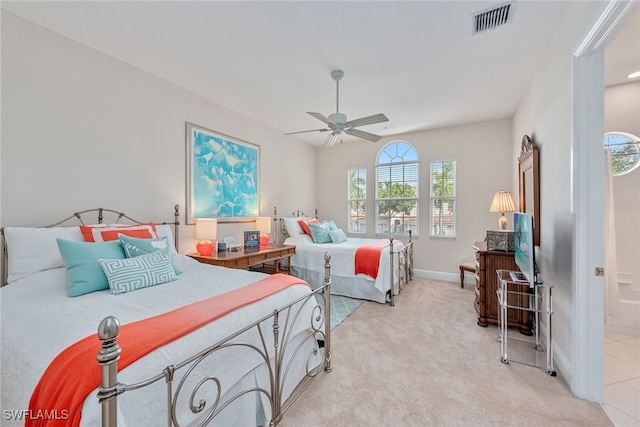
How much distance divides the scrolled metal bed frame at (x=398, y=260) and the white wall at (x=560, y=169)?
1594mm

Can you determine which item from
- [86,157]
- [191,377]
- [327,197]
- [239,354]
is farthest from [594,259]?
[327,197]

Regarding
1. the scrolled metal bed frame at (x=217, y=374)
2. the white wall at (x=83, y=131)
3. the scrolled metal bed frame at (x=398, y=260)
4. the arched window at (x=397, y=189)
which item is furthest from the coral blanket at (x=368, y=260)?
the white wall at (x=83, y=131)

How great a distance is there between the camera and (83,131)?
7.85ft

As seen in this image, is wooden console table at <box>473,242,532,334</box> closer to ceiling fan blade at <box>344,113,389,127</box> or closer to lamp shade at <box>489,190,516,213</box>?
lamp shade at <box>489,190,516,213</box>

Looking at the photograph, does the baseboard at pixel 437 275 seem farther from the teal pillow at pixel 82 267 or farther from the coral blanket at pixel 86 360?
the teal pillow at pixel 82 267

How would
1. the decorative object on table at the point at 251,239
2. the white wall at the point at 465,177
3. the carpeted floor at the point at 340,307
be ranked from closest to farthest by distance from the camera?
the carpeted floor at the point at 340,307
the decorative object on table at the point at 251,239
the white wall at the point at 465,177

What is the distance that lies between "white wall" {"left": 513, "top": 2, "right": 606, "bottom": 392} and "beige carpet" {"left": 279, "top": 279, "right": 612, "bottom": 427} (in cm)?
30

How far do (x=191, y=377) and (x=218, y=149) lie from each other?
10.3 ft

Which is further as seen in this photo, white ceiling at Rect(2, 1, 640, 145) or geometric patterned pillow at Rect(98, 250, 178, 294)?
white ceiling at Rect(2, 1, 640, 145)

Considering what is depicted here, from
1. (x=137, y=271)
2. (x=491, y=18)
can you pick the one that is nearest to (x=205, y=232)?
(x=137, y=271)

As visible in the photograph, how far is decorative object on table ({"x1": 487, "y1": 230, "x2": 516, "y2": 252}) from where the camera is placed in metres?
2.90

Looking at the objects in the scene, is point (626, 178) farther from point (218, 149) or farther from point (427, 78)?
point (218, 149)

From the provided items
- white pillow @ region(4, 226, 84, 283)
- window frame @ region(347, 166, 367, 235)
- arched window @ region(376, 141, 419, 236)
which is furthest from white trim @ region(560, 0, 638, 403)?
window frame @ region(347, 166, 367, 235)

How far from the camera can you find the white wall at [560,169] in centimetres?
182
